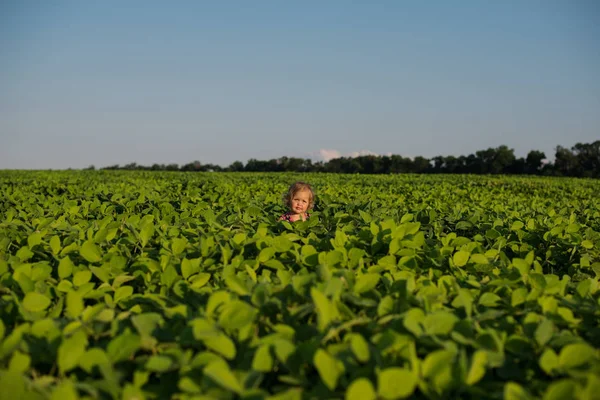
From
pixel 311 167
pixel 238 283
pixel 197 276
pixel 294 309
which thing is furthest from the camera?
pixel 311 167

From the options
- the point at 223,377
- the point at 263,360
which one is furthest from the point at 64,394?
the point at 263,360

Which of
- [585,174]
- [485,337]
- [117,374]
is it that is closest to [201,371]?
[117,374]

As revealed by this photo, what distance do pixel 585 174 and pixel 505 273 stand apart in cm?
7064

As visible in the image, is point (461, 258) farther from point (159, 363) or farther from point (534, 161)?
point (534, 161)

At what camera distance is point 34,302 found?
183cm

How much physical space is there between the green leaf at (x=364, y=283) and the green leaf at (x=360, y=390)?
0.75m

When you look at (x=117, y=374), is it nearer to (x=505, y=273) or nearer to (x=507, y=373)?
(x=507, y=373)

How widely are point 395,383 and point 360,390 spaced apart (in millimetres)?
103

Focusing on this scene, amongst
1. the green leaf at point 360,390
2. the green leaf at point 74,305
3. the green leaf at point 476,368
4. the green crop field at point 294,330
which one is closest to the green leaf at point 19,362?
the green crop field at point 294,330

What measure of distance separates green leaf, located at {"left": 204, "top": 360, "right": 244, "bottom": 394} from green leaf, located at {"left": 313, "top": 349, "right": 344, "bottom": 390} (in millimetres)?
217

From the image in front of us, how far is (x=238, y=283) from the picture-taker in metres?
1.89

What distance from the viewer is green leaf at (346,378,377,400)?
45.4 inches

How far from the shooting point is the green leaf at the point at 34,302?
1.82 metres

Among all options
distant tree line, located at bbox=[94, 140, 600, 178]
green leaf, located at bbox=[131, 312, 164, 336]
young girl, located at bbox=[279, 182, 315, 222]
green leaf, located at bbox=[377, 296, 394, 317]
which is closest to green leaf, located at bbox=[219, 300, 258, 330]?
green leaf, located at bbox=[131, 312, 164, 336]
